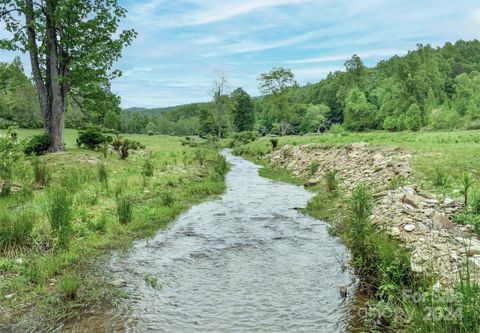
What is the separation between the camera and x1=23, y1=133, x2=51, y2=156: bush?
24734mm

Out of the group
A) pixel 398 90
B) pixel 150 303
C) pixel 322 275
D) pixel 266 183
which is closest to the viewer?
pixel 150 303

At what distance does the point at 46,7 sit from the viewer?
24250 millimetres

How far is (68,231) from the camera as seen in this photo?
372 inches

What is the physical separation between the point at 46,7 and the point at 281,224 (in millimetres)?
21106

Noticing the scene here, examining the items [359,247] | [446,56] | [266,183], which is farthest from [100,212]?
[446,56]

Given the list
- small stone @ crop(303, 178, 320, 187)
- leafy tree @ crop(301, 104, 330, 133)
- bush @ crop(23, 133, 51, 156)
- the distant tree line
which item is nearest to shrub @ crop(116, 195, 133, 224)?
small stone @ crop(303, 178, 320, 187)

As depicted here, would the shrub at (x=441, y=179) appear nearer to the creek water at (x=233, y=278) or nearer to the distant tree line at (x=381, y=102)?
the creek water at (x=233, y=278)

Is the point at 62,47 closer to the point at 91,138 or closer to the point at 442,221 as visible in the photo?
the point at 91,138

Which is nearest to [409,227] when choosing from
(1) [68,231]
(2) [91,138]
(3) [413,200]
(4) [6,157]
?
(3) [413,200]

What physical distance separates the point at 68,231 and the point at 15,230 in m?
1.17

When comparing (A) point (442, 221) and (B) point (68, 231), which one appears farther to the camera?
(B) point (68, 231)

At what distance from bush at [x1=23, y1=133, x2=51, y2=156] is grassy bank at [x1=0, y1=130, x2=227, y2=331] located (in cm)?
687

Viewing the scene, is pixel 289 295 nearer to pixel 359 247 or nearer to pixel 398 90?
pixel 359 247

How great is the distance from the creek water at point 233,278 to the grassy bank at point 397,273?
18.1 inches
